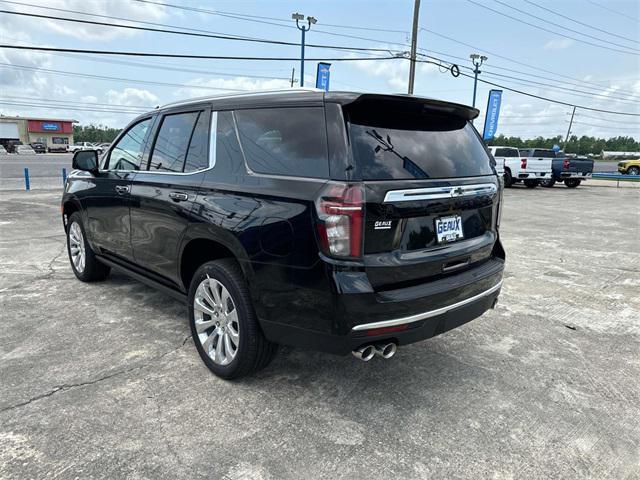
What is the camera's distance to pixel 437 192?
277cm

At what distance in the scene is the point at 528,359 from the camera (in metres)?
3.66

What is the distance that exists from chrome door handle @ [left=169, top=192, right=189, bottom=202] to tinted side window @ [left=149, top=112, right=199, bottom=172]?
193 mm

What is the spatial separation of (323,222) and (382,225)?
0.32m

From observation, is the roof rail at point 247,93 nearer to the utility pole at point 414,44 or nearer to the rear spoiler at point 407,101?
the rear spoiler at point 407,101

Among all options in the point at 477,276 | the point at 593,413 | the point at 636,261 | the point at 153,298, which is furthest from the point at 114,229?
the point at 636,261

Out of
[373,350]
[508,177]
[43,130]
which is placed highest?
[43,130]

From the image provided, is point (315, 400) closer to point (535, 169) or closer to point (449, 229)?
point (449, 229)

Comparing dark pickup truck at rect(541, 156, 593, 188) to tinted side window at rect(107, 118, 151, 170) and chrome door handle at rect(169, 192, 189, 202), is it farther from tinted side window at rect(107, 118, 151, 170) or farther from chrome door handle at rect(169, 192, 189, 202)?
chrome door handle at rect(169, 192, 189, 202)

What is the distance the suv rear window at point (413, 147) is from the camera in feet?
8.53

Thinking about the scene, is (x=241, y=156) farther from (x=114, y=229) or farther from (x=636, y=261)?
(x=636, y=261)

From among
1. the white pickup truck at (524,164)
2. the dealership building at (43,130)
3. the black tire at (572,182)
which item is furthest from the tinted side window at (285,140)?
the dealership building at (43,130)

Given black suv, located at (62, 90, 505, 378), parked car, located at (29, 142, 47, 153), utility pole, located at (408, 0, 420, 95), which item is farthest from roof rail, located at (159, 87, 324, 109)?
parked car, located at (29, 142, 47, 153)

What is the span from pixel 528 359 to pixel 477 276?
1085mm

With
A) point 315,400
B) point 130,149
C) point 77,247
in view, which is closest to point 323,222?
point 315,400
